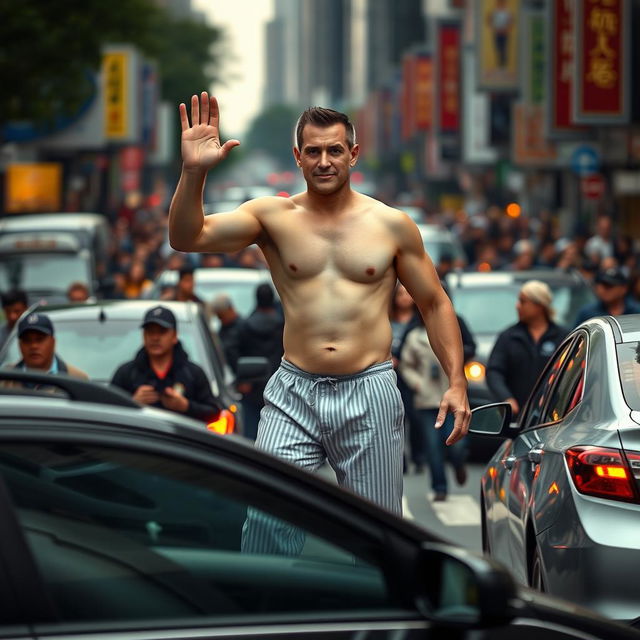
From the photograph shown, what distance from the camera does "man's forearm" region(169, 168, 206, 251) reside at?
16.9 ft

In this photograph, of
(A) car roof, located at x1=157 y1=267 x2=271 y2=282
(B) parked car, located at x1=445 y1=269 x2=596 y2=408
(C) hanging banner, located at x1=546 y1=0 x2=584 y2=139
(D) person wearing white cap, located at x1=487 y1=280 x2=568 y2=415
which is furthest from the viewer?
(C) hanging banner, located at x1=546 y1=0 x2=584 y2=139

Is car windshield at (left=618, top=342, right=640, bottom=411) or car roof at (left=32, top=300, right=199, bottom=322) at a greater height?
car windshield at (left=618, top=342, right=640, bottom=411)

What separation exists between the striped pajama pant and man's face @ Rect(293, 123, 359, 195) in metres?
0.60

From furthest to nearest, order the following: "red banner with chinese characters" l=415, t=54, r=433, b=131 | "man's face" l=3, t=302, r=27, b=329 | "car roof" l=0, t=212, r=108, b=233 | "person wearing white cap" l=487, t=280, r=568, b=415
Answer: "red banner with chinese characters" l=415, t=54, r=433, b=131 → "car roof" l=0, t=212, r=108, b=233 → "man's face" l=3, t=302, r=27, b=329 → "person wearing white cap" l=487, t=280, r=568, b=415

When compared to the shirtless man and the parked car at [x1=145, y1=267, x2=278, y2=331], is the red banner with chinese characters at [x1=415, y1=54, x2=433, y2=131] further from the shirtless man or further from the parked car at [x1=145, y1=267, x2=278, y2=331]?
the shirtless man

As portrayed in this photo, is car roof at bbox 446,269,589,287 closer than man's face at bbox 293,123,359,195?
No

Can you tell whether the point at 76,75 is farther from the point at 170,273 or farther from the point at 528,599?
the point at 528,599

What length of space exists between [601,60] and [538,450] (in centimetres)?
2387

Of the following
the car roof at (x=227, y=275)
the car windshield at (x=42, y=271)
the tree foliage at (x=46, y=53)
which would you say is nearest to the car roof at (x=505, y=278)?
the car roof at (x=227, y=275)

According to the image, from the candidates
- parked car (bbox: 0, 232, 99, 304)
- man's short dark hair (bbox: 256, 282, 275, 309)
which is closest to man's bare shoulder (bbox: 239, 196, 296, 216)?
man's short dark hair (bbox: 256, 282, 275, 309)

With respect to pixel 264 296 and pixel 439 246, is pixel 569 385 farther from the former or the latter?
pixel 439 246

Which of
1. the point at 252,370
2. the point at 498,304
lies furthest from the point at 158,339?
the point at 498,304

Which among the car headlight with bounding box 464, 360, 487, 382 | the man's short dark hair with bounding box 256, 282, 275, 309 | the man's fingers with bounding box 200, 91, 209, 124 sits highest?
the man's fingers with bounding box 200, 91, 209, 124

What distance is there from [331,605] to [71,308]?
7.57 m
